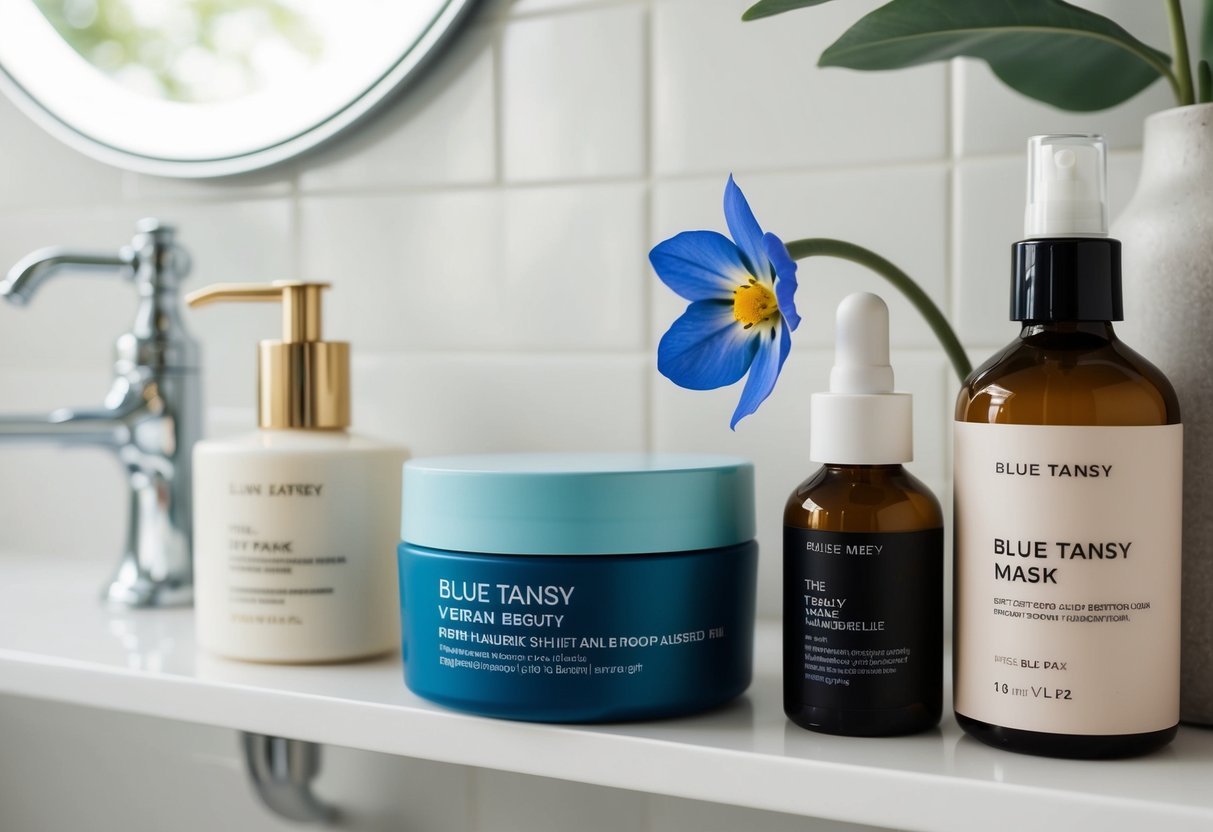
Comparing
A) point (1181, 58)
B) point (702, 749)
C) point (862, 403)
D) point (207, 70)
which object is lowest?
point (702, 749)

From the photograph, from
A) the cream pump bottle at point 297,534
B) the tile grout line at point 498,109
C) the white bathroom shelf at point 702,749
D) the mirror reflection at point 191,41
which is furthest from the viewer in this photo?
the mirror reflection at point 191,41

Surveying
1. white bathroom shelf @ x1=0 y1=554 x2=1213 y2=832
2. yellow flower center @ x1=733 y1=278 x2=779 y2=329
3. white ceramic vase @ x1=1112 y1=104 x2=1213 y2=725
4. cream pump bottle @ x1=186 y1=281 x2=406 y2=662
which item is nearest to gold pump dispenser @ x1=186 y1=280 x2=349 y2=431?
cream pump bottle @ x1=186 y1=281 x2=406 y2=662

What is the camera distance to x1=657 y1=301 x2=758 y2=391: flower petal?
0.41m

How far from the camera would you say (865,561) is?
1.24 ft

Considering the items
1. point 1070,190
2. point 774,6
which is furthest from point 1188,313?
point 774,6

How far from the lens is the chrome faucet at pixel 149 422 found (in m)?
0.65

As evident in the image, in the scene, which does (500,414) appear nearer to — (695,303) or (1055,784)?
(695,303)

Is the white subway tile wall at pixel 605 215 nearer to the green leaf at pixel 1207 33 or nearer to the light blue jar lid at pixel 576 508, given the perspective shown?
the green leaf at pixel 1207 33

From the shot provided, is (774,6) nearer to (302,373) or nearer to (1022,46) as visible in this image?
(1022,46)

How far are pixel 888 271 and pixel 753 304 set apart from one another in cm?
5

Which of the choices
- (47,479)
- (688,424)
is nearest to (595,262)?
(688,424)

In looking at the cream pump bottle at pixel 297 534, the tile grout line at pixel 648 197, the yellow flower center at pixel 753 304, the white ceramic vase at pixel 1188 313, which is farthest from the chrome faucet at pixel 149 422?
the white ceramic vase at pixel 1188 313

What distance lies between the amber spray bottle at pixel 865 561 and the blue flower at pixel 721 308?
0.03 meters

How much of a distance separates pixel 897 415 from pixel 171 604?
0.44 meters
